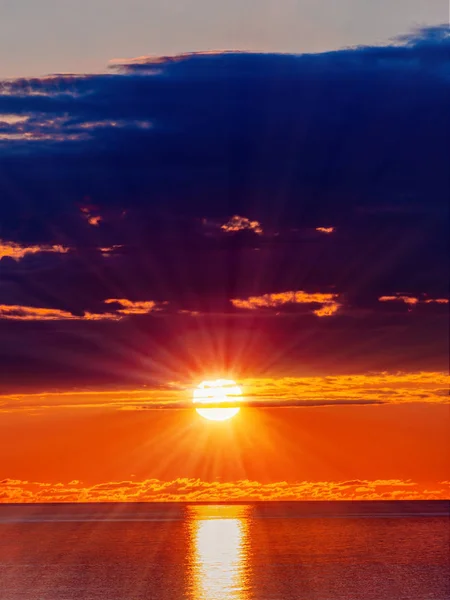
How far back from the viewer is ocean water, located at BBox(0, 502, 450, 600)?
111 ft

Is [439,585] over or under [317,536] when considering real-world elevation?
under

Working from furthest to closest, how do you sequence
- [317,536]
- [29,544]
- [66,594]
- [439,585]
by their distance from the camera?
[317,536], [29,544], [439,585], [66,594]

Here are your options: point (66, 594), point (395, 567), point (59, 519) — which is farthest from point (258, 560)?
point (59, 519)

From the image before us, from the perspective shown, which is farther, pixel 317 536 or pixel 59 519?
pixel 59 519

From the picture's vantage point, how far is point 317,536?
160 ft

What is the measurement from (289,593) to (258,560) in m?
6.69

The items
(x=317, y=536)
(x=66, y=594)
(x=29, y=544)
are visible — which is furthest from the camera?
(x=317, y=536)

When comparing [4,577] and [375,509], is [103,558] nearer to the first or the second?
[4,577]

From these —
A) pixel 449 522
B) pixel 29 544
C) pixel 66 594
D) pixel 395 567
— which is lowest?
pixel 66 594

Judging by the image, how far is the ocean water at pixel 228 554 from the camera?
1330 inches

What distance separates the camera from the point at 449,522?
5644 cm

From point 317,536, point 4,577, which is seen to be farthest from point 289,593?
point 317,536

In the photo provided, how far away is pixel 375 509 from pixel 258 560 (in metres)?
19.5

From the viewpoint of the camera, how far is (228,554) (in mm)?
40250
